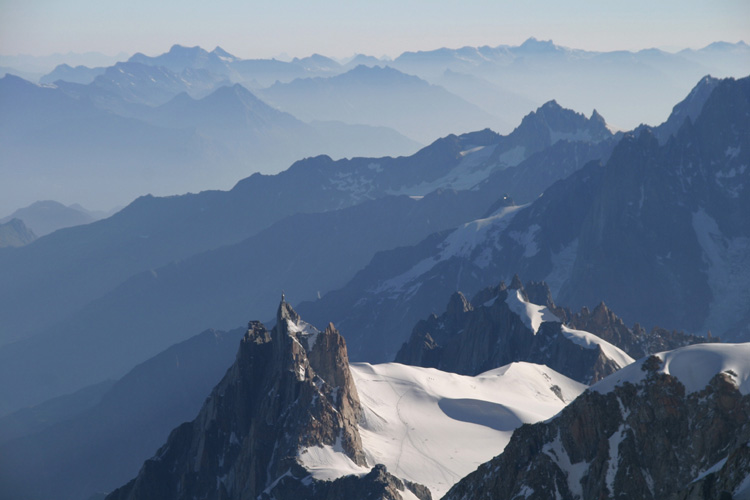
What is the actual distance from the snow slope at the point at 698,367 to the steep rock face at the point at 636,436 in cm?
11

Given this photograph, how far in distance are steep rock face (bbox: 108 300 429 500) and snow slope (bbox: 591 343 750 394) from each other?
52565mm

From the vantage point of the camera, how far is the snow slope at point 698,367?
10150 centimetres

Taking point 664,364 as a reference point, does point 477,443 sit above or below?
below

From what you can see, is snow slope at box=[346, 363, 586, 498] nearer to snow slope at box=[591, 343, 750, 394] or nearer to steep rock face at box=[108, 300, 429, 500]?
steep rock face at box=[108, 300, 429, 500]

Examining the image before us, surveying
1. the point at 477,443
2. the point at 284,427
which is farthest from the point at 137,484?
the point at 477,443

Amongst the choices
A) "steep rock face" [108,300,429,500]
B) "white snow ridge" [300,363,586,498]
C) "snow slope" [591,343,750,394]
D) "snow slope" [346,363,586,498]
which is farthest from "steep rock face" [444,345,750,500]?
"snow slope" [346,363,586,498]

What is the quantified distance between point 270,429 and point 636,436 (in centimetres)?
8170

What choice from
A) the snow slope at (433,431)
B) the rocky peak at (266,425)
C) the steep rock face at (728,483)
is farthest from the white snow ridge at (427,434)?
the steep rock face at (728,483)

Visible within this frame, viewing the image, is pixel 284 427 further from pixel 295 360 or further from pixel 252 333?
pixel 252 333

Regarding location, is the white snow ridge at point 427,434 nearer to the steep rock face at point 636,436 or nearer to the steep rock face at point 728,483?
the steep rock face at point 636,436

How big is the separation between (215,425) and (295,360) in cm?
1944

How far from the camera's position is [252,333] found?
191 meters

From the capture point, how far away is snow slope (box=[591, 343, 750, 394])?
101500 millimetres

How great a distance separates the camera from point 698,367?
4087 inches
